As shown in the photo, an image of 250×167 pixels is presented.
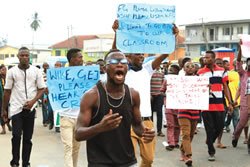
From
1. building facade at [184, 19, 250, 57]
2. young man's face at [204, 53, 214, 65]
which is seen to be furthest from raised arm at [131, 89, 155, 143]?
building facade at [184, 19, 250, 57]

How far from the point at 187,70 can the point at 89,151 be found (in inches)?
172

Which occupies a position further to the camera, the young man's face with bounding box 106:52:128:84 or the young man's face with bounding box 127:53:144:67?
the young man's face with bounding box 127:53:144:67

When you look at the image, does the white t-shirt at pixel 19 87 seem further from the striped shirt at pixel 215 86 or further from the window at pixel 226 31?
the window at pixel 226 31

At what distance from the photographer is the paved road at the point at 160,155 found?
7.49 meters

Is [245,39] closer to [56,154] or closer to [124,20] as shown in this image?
[124,20]

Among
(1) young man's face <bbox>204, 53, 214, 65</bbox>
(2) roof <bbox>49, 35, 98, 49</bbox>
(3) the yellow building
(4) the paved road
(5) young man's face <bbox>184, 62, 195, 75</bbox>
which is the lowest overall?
(4) the paved road

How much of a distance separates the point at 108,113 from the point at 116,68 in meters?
0.40

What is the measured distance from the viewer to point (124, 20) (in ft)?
19.7

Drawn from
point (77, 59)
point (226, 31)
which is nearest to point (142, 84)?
point (77, 59)

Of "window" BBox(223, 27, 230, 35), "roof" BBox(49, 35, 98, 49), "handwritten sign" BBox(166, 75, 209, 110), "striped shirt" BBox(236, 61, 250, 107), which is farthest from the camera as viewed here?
"roof" BBox(49, 35, 98, 49)

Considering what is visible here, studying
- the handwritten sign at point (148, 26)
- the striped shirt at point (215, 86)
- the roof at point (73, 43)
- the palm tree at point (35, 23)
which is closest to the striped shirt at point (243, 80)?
the striped shirt at point (215, 86)

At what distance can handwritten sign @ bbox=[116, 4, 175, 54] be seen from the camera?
19.8 ft

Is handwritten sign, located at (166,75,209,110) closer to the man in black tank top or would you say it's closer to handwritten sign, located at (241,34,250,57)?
handwritten sign, located at (241,34,250,57)

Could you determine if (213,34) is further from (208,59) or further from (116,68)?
(116,68)
